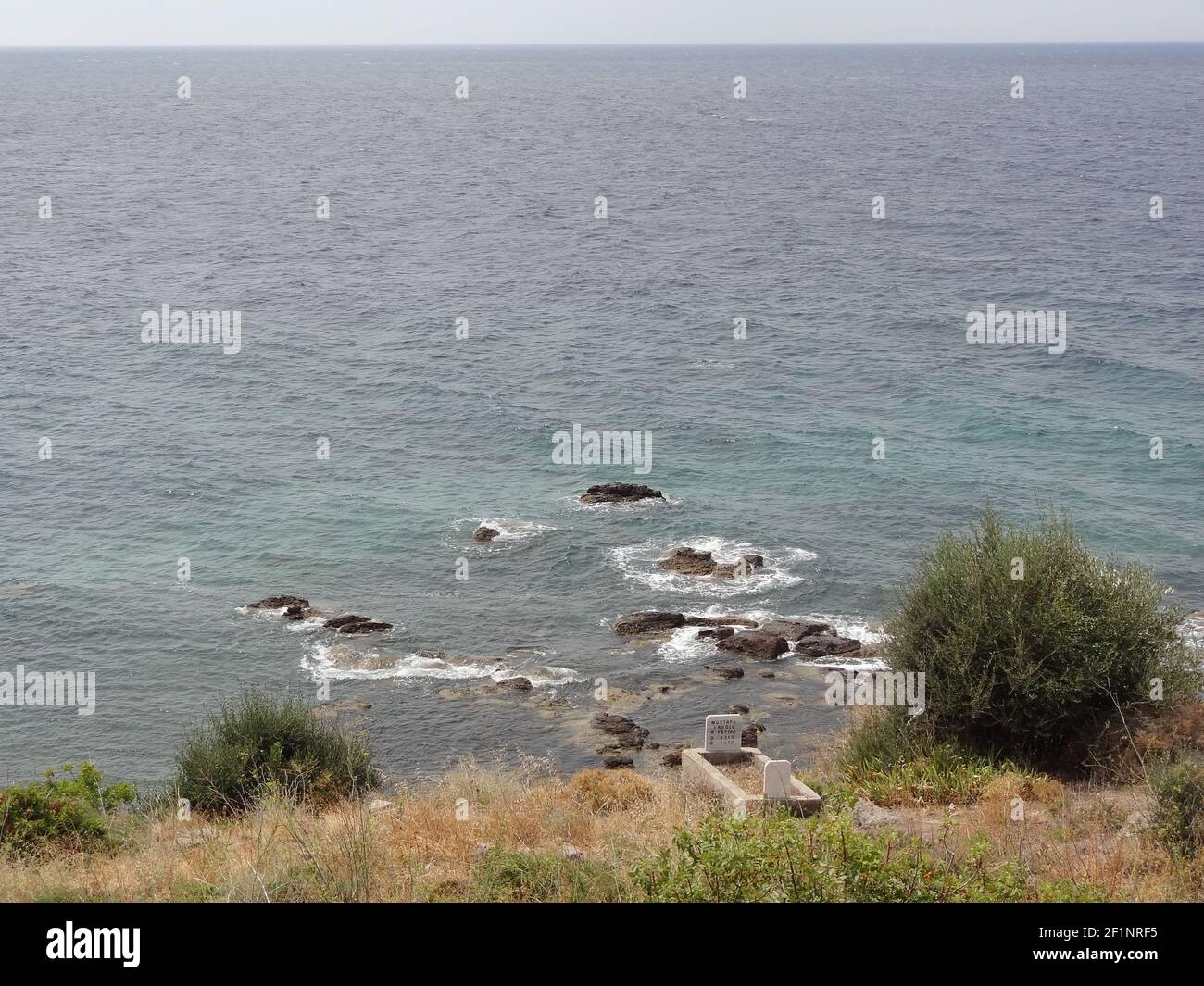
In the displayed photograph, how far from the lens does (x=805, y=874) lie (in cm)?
975

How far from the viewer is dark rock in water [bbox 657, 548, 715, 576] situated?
41.2 m

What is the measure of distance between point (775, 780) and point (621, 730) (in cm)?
1370

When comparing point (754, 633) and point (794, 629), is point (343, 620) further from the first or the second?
point (794, 629)

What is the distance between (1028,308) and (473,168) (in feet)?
271

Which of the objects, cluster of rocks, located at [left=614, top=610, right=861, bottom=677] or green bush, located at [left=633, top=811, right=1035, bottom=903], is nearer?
green bush, located at [left=633, top=811, right=1035, bottom=903]

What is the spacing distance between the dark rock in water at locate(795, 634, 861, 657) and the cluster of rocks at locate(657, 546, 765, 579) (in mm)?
5250

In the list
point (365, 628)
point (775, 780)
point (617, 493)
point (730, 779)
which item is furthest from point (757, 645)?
point (775, 780)

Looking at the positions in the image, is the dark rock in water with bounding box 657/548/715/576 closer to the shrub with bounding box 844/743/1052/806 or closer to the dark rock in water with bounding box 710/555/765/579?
the dark rock in water with bounding box 710/555/765/579

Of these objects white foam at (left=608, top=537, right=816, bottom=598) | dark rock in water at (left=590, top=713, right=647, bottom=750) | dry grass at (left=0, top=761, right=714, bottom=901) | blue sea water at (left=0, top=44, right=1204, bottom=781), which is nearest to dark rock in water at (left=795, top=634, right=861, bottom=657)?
blue sea water at (left=0, top=44, right=1204, bottom=781)

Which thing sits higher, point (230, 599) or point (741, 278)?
point (741, 278)
